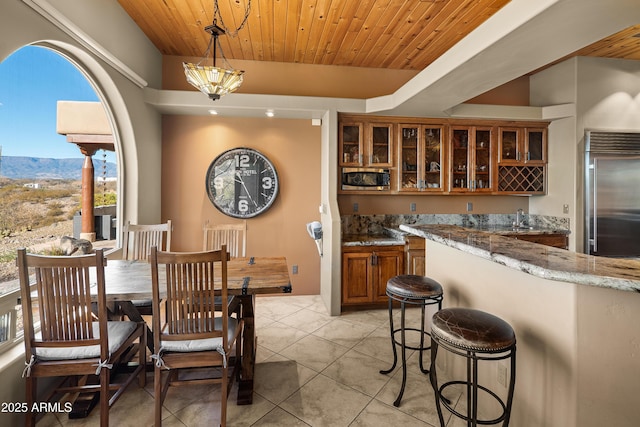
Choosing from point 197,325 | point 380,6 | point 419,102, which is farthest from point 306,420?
point 380,6

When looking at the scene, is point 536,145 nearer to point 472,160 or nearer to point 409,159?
point 472,160

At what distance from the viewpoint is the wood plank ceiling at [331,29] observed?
280cm

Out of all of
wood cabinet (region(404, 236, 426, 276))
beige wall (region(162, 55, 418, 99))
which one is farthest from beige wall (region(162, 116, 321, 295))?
wood cabinet (region(404, 236, 426, 276))

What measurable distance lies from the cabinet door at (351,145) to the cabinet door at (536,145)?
236 cm

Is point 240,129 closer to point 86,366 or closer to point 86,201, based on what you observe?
point 86,201

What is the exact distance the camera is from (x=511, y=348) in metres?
1.40

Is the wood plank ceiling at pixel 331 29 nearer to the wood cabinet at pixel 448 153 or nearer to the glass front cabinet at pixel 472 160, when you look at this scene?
the wood cabinet at pixel 448 153

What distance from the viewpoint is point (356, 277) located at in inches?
143

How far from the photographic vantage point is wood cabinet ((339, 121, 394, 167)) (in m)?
3.82

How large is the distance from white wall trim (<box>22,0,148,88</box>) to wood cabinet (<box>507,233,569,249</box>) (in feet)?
15.6

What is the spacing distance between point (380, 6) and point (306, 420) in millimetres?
3448

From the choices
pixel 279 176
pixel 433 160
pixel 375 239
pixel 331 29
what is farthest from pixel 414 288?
pixel 331 29

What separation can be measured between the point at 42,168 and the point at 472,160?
457 centimetres

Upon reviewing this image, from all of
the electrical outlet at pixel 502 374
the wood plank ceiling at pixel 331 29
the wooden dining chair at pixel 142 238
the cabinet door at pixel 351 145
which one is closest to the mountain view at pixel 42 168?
the wooden dining chair at pixel 142 238
